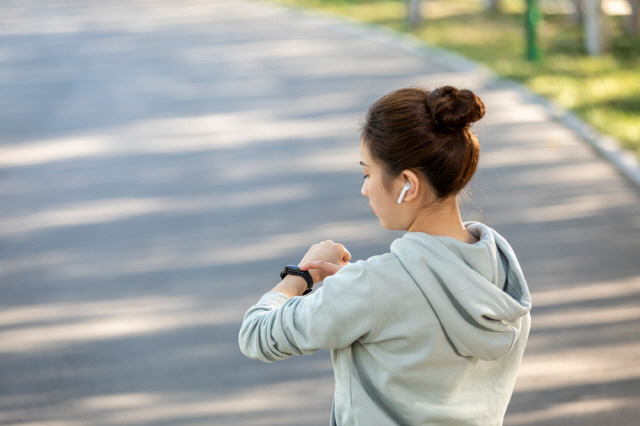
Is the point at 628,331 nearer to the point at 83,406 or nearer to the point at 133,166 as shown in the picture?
the point at 83,406

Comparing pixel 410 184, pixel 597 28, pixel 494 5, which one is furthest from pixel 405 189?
pixel 494 5

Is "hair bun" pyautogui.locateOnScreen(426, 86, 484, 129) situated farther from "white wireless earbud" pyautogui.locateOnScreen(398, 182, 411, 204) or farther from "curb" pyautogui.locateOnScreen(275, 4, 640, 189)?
"curb" pyautogui.locateOnScreen(275, 4, 640, 189)

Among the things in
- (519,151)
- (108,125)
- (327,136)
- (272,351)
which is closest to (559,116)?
(519,151)

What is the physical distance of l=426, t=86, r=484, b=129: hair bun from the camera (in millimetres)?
1672

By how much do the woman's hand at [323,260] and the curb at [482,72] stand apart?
18.6ft

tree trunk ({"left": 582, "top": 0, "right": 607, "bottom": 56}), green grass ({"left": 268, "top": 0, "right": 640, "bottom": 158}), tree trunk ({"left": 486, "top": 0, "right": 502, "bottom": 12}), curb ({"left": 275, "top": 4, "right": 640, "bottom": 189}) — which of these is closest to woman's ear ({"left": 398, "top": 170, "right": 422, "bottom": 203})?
curb ({"left": 275, "top": 4, "right": 640, "bottom": 189})

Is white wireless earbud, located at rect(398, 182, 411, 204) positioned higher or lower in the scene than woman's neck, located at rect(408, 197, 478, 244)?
higher

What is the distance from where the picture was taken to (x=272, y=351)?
176cm

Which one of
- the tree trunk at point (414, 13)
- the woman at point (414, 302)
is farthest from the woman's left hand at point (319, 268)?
the tree trunk at point (414, 13)

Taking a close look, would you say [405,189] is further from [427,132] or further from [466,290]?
[466,290]

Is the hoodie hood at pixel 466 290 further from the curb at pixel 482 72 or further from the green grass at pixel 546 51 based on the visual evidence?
the green grass at pixel 546 51

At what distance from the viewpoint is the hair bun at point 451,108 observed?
1672mm

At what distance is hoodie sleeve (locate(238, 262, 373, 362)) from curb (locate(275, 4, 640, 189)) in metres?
5.92

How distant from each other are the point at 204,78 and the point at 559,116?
4.77 meters
